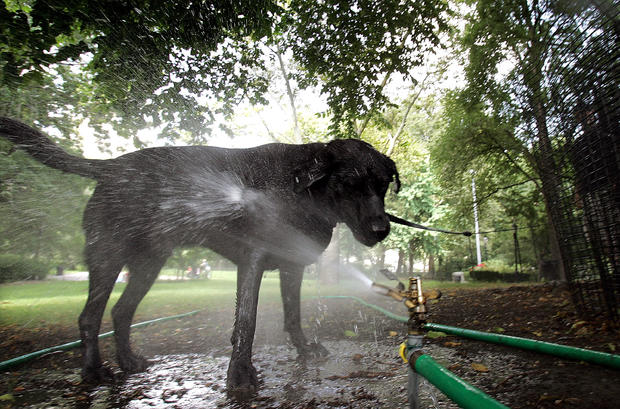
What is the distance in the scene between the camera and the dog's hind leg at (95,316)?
2918mm

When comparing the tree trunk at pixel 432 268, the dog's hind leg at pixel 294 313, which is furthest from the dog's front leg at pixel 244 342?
the tree trunk at pixel 432 268

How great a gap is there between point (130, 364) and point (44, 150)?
2345mm

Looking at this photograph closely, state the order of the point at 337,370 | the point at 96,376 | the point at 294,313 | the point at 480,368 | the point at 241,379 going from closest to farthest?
the point at 241,379
the point at 480,368
the point at 96,376
the point at 337,370
the point at 294,313

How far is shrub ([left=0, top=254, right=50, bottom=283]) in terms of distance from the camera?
23.3 ft

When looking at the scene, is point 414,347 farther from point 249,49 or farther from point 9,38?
point 249,49

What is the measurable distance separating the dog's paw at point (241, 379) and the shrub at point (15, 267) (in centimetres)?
674

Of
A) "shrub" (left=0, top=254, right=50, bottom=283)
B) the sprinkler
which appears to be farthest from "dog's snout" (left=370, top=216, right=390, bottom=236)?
"shrub" (left=0, top=254, right=50, bottom=283)

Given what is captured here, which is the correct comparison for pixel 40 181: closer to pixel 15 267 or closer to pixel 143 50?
pixel 143 50

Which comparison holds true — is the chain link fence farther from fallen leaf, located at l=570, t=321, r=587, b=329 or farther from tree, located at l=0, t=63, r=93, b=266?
tree, located at l=0, t=63, r=93, b=266

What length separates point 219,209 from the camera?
10.5 ft

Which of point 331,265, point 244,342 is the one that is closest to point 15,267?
point 244,342

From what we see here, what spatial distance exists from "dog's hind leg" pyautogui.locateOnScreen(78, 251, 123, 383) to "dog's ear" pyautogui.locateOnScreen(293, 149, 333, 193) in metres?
2.05

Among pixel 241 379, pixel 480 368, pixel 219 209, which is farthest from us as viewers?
pixel 219 209

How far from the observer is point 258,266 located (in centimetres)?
282
